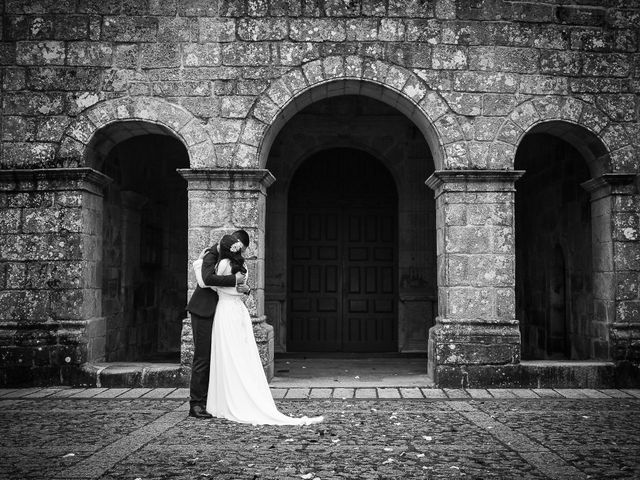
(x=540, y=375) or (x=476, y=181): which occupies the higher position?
(x=476, y=181)

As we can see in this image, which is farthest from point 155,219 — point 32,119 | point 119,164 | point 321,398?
point 321,398

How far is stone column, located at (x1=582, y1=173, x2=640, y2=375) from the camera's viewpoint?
7.18m

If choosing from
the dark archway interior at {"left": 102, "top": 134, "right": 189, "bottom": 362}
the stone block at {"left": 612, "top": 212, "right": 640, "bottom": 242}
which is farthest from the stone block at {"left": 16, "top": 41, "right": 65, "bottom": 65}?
the stone block at {"left": 612, "top": 212, "right": 640, "bottom": 242}

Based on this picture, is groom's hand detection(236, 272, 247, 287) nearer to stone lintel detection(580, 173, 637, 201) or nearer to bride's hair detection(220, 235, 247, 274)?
bride's hair detection(220, 235, 247, 274)

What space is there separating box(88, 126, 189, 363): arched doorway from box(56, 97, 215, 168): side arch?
140 millimetres

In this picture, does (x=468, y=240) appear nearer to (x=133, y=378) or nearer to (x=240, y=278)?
(x=240, y=278)

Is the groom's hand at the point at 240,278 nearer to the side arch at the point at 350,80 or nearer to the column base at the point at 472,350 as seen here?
the side arch at the point at 350,80

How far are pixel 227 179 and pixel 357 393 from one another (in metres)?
2.73

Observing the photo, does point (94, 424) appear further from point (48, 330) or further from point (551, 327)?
point (551, 327)

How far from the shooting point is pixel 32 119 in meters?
7.27

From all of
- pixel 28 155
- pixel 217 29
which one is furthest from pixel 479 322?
pixel 28 155

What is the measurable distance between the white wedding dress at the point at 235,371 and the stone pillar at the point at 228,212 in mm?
1592

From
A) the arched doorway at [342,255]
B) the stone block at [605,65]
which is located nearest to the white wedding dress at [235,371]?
the stone block at [605,65]

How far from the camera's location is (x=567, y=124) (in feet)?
24.2
